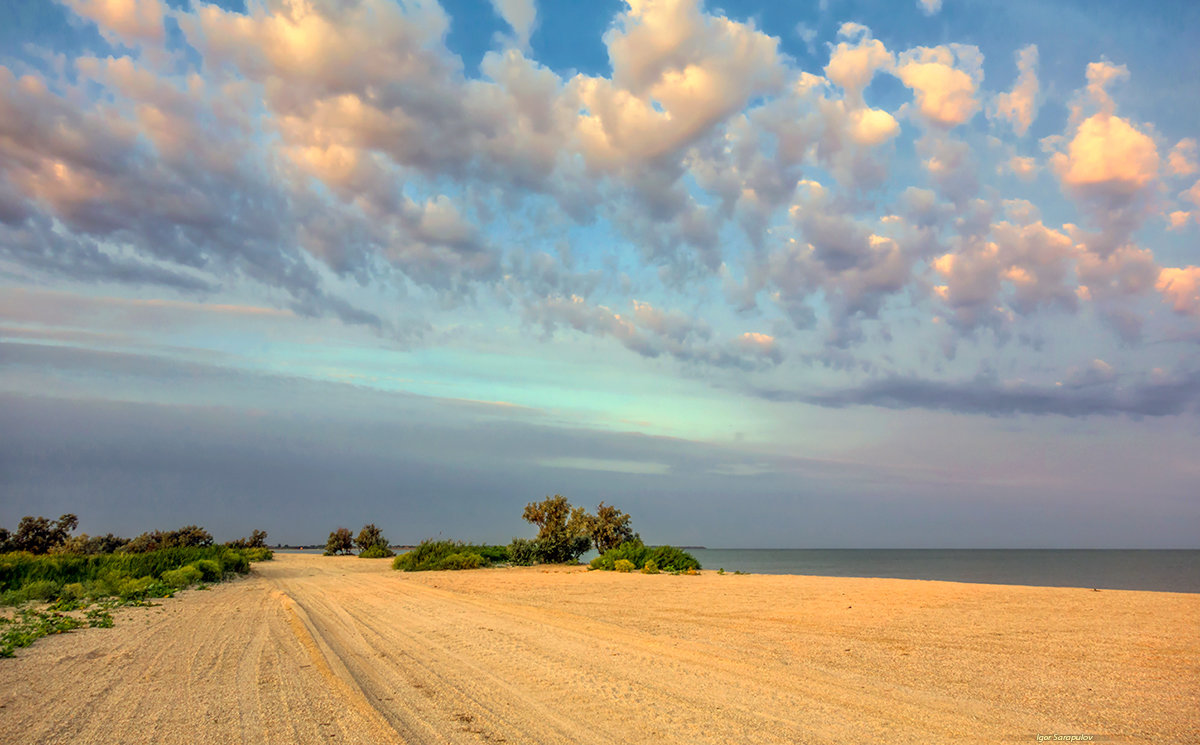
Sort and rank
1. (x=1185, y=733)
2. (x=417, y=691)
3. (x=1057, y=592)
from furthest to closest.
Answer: (x=1057, y=592), (x=417, y=691), (x=1185, y=733)

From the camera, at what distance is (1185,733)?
225 inches

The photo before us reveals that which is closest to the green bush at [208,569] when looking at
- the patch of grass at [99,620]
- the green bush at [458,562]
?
the patch of grass at [99,620]

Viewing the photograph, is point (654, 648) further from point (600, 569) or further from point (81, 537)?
point (81, 537)

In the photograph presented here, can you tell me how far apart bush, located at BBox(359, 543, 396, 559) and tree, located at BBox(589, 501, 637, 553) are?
59.8 feet

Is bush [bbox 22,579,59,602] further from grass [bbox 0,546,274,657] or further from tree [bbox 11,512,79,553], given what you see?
tree [bbox 11,512,79,553]

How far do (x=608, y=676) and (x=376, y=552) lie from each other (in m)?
46.6

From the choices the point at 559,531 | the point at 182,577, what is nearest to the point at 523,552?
the point at 559,531

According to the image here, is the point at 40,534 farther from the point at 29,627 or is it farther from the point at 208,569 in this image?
the point at 29,627

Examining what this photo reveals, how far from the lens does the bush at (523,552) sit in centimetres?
4059

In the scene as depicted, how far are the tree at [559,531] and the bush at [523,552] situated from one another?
41cm

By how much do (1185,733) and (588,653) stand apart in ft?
21.8

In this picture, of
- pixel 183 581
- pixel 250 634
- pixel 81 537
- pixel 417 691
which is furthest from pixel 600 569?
pixel 81 537

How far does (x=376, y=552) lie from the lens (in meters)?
49.4

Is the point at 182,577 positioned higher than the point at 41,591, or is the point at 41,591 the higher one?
the point at 41,591
